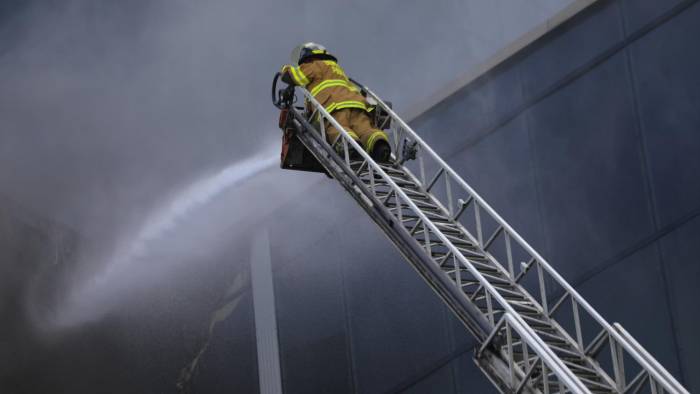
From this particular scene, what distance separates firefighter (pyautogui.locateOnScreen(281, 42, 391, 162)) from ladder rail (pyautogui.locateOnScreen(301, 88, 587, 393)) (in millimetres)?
96

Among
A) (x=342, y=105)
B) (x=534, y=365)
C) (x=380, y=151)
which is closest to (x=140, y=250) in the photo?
(x=342, y=105)

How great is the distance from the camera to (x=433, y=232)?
895 centimetres

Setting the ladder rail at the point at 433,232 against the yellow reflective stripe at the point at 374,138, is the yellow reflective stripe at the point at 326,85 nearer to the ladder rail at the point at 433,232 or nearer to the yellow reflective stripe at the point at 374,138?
the ladder rail at the point at 433,232

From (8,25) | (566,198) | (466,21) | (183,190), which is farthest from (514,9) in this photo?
(8,25)

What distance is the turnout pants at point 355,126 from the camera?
984cm

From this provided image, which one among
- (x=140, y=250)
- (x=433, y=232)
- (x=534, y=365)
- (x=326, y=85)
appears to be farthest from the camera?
(x=140, y=250)

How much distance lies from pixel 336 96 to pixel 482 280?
266cm

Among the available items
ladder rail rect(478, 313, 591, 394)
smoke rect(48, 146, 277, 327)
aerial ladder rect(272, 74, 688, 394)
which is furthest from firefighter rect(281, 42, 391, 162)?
smoke rect(48, 146, 277, 327)

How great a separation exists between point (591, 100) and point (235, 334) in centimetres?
600

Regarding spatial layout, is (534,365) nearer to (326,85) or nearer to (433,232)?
(433,232)

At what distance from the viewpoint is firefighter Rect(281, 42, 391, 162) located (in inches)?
387

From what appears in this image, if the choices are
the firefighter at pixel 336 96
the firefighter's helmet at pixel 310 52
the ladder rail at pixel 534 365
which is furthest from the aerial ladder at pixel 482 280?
the firefighter's helmet at pixel 310 52

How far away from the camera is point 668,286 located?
34.7 ft

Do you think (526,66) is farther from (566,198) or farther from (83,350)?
(83,350)
